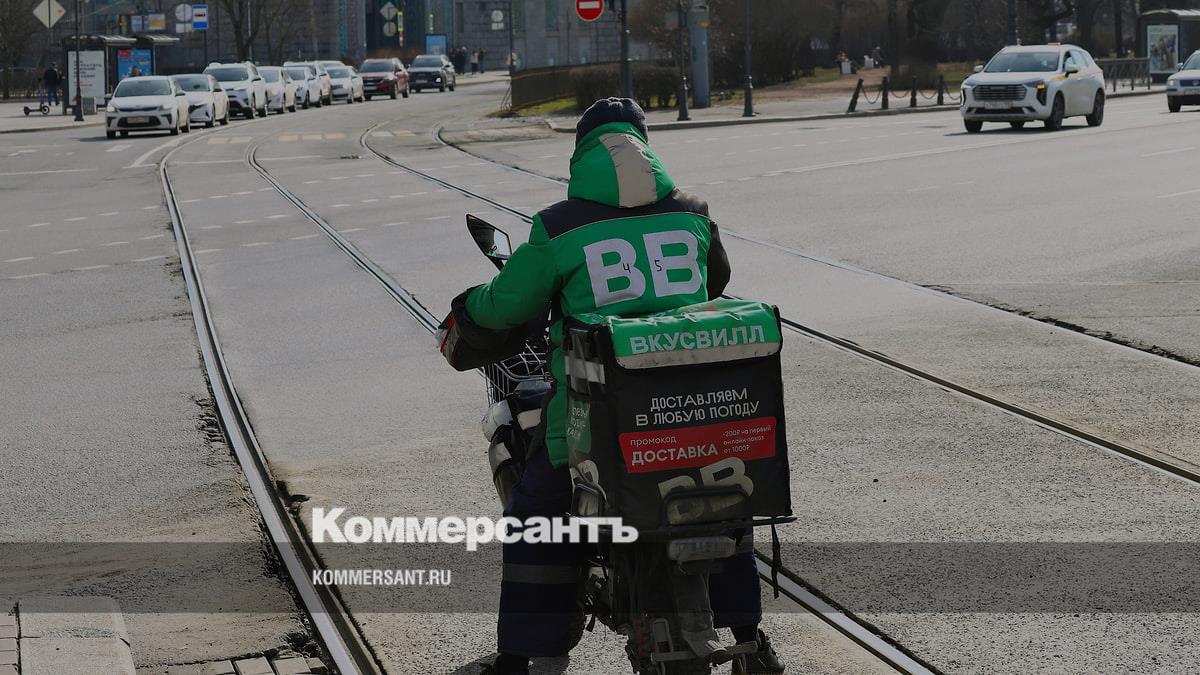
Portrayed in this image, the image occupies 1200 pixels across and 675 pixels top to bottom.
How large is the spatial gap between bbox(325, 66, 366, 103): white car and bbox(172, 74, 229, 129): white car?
1664 cm

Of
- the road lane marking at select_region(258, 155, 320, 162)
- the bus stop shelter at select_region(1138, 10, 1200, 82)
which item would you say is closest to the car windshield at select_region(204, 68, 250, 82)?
the road lane marking at select_region(258, 155, 320, 162)

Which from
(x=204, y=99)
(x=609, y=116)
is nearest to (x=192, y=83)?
(x=204, y=99)

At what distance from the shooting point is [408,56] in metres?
110

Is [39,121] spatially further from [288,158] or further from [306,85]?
[288,158]

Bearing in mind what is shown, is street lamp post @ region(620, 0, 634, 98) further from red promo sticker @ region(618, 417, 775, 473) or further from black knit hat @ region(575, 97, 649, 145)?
red promo sticker @ region(618, 417, 775, 473)

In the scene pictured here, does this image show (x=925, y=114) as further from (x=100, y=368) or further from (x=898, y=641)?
(x=898, y=641)

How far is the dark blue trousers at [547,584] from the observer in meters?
4.13

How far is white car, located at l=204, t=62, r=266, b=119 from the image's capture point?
49562 mm

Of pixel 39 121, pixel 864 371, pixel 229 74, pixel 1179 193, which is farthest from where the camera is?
pixel 229 74

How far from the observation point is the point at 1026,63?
3188cm

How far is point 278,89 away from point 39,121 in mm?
8183

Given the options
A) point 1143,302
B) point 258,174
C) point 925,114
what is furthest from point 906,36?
point 1143,302

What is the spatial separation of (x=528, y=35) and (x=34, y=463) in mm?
99696

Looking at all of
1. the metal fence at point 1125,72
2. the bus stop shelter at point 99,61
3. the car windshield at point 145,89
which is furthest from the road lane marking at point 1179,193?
the bus stop shelter at point 99,61
